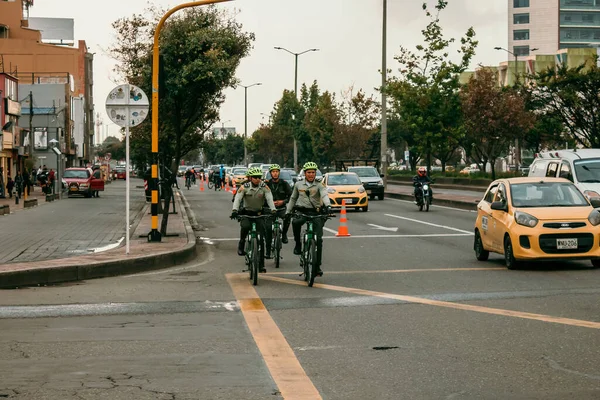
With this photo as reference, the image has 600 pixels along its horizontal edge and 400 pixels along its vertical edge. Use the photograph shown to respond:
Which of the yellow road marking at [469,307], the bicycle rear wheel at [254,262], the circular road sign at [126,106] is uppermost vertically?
the circular road sign at [126,106]

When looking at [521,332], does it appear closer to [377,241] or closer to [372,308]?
[372,308]

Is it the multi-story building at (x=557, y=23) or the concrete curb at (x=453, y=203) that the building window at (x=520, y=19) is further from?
the concrete curb at (x=453, y=203)

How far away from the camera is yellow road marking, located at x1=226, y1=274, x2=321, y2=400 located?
276 inches

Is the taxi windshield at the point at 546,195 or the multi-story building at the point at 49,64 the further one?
the multi-story building at the point at 49,64

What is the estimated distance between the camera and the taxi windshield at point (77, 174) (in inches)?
2296

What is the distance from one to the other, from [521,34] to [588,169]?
127 meters

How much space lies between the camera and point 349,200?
1415 inches

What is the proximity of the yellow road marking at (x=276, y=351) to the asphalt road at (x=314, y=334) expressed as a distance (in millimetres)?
16

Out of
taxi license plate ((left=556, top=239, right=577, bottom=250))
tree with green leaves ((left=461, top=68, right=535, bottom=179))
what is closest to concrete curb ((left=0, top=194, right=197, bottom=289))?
taxi license plate ((left=556, top=239, right=577, bottom=250))

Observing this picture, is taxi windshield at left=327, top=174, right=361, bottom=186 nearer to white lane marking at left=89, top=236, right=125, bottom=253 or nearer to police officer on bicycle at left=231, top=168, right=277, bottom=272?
white lane marking at left=89, top=236, right=125, bottom=253

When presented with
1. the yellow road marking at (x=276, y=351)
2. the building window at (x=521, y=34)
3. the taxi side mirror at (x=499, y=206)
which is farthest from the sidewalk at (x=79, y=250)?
the building window at (x=521, y=34)

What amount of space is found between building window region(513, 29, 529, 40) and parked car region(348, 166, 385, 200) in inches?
4063

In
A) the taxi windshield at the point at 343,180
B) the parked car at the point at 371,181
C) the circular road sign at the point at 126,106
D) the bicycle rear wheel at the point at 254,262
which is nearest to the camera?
the bicycle rear wheel at the point at 254,262

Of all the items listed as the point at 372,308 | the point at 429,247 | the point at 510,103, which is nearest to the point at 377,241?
the point at 429,247
